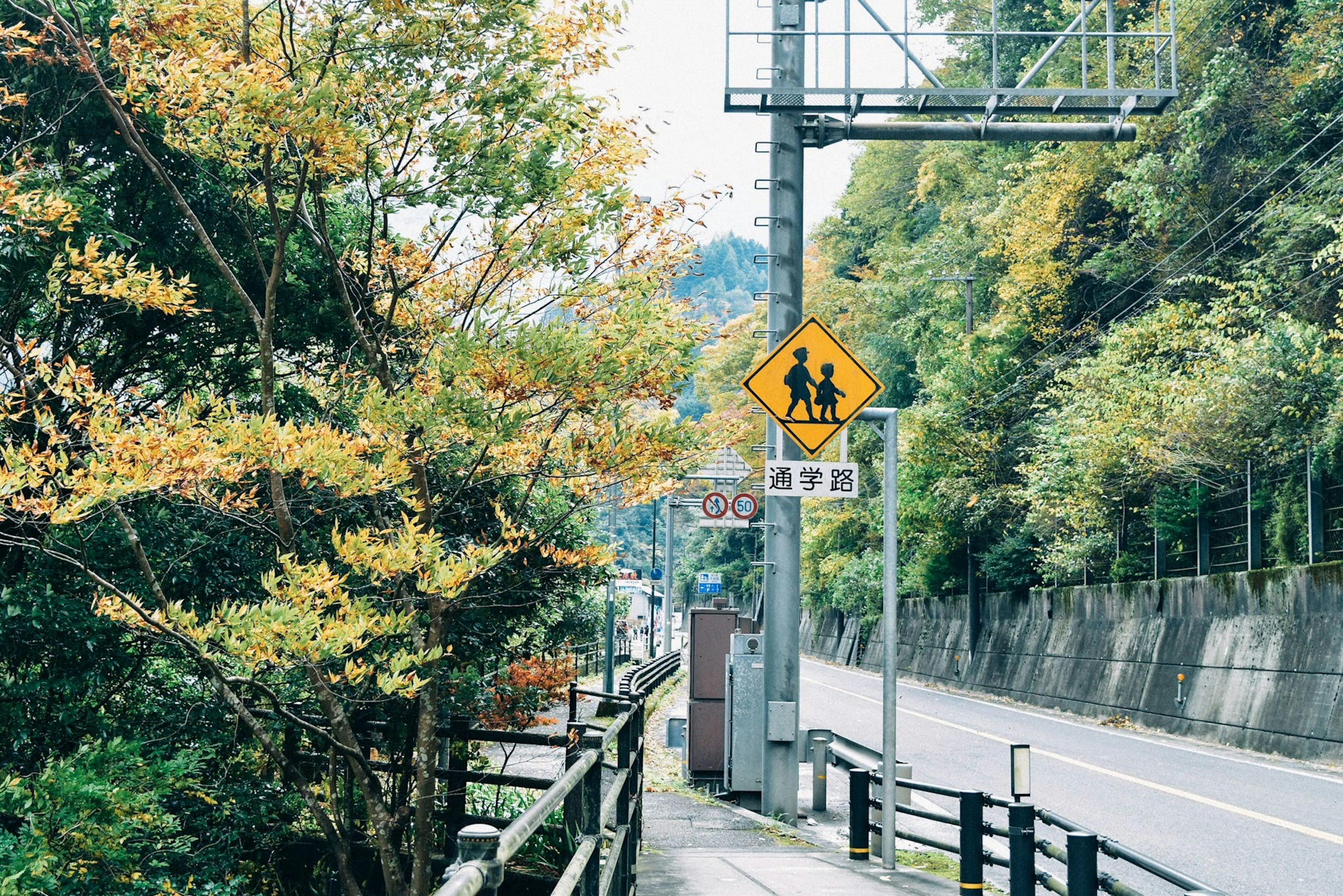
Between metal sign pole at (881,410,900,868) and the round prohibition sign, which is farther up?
the round prohibition sign

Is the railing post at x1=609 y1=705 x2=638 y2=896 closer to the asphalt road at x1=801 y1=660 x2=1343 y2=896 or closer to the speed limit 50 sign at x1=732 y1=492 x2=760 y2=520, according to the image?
the asphalt road at x1=801 y1=660 x2=1343 y2=896

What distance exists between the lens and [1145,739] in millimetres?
20906

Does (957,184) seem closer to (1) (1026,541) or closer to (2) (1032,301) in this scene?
(2) (1032,301)

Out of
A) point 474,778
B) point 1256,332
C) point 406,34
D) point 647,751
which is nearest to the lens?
point 406,34

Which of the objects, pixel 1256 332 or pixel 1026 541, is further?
pixel 1026 541

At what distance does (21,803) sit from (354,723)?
94.9 inches

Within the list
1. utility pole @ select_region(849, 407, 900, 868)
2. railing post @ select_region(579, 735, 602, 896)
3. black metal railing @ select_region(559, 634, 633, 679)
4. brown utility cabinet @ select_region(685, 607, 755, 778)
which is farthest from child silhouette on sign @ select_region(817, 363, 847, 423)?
black metal railing @ select_region(559, 634, 633, 679)

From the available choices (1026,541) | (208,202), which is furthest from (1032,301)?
(208,202)

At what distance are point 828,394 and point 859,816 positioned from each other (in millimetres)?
3243

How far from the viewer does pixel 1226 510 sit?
74.7 ft

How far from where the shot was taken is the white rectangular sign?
9930mm

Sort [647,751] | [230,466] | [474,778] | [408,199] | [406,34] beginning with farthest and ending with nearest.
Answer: [647,751]
[474,778]
[408,199]
[406,34]
[230,466]

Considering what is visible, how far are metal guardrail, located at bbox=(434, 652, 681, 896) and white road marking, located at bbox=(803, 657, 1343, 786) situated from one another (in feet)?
33.2

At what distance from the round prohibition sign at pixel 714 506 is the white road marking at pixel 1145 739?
7692mm
